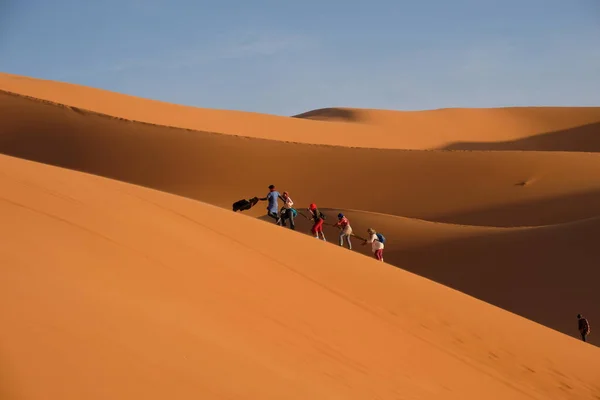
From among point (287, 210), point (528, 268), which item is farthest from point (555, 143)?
point (287, 210)

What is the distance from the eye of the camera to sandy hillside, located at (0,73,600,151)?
53312mm

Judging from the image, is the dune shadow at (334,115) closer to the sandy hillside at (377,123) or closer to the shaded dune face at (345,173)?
the sandy hillside at (377,123)

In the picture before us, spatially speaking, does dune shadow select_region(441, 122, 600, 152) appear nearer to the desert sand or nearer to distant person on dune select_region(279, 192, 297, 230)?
the desert sand

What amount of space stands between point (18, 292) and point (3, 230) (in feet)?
5.18

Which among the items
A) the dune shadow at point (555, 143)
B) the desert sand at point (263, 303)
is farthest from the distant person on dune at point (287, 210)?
the dune shadow at point (555, 143)

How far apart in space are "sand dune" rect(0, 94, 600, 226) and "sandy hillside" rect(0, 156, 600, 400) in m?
18.8

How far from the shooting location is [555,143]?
67.6 m

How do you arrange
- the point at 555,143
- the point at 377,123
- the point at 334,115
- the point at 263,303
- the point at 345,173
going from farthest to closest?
the point at 334,115
the point at 377,123
the point at 555,143
the point at 345,173
the point at 263,303

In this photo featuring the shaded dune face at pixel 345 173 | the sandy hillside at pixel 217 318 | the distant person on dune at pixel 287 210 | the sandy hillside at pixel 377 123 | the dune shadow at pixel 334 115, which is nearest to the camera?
the sandy hillside at pixel 217 318

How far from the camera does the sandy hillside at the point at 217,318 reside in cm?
571

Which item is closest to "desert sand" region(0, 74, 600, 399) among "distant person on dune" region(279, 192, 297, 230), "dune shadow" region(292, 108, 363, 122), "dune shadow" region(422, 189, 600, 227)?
"dune shadow" region(422, 189, 600, 227)

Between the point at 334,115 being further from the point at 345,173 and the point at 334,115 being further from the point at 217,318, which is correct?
the point at 217,318

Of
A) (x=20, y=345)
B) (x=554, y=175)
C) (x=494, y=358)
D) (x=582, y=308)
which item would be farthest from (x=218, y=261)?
(x=554, y=175)

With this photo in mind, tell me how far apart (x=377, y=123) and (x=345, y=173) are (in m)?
43.5
